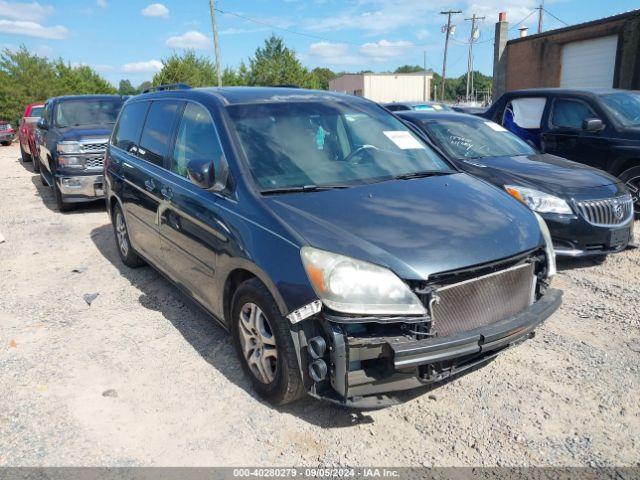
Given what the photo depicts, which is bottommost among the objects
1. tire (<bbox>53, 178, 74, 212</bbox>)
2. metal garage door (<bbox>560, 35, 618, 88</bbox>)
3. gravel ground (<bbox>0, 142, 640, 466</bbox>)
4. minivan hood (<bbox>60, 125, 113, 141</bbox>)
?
gravel ground (<bbox>0, 142, 640, 466</bbox>)

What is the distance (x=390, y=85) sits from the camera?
62.8 metres

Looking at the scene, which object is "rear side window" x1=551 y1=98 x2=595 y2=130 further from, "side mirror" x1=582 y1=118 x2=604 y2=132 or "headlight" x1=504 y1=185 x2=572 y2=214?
"headlight" x1=504 y1=185 x2=572 y2=214

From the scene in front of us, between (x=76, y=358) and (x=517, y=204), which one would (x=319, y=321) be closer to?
(x=517, y=204)

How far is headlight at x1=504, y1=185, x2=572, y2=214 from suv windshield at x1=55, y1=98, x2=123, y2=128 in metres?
7.79

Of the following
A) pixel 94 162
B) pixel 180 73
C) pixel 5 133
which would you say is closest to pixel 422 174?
pixel 94 162

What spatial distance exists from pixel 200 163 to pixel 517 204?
210 centimetres

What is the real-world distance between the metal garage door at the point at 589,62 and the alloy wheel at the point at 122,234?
19486 mm

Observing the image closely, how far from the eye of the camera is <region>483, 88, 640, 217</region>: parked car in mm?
6750

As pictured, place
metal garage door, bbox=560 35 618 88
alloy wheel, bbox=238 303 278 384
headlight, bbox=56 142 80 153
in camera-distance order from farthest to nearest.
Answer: metal garage door, bbox=560 35 618 88 → headlight, bbox=56 142 80 153 → alloy wheel, bbox=238 303 278 384

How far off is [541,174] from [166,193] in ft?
12.5

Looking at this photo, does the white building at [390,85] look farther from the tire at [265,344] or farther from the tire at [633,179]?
the tire at [265,344]

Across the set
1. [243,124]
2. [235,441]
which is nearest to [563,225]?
[243,124]

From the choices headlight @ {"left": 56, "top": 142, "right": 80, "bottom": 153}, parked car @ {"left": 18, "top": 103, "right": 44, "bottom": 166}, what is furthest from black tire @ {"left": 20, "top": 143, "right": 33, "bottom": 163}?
headlight @ {"left": 56, "top": 142, "right": 80, "bottom": 153}

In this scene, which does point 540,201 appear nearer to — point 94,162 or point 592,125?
point 592,125
